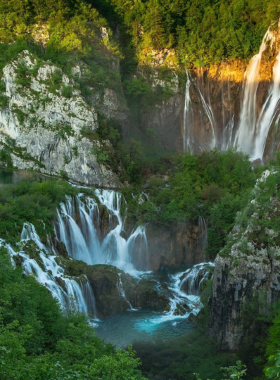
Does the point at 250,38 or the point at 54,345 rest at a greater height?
the point at 250,38

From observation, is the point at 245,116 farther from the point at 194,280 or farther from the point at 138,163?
the point at 194,280

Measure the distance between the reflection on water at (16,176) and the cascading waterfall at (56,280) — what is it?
10810 mm

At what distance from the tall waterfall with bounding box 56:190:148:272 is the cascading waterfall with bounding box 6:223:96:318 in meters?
3.77

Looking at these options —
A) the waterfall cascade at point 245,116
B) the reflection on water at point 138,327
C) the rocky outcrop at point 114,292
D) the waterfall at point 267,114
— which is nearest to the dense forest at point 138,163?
the reflection on water at point 138,327

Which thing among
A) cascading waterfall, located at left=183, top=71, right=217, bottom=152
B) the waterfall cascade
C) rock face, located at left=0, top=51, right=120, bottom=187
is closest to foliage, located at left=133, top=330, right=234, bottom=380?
rock face, located at left=0, top=51, right=120, bottom=187

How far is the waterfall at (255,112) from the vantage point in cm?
3594

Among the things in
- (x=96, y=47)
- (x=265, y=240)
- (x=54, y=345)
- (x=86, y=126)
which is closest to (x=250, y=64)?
(x=96, y=47)

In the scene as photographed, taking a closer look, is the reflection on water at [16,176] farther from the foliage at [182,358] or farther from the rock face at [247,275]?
the rock face at [247,275]

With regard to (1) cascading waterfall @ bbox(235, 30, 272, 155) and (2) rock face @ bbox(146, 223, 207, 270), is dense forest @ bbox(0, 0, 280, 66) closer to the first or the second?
(1) cascading waterfall @ bbox(235, 30, 272, 155)

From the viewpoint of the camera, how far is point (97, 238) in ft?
89.6

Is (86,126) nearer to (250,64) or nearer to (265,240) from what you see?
(250,64)

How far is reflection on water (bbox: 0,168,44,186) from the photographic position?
32.2 meters

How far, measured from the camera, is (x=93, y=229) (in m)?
27.2

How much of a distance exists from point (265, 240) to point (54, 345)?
9821 mm
